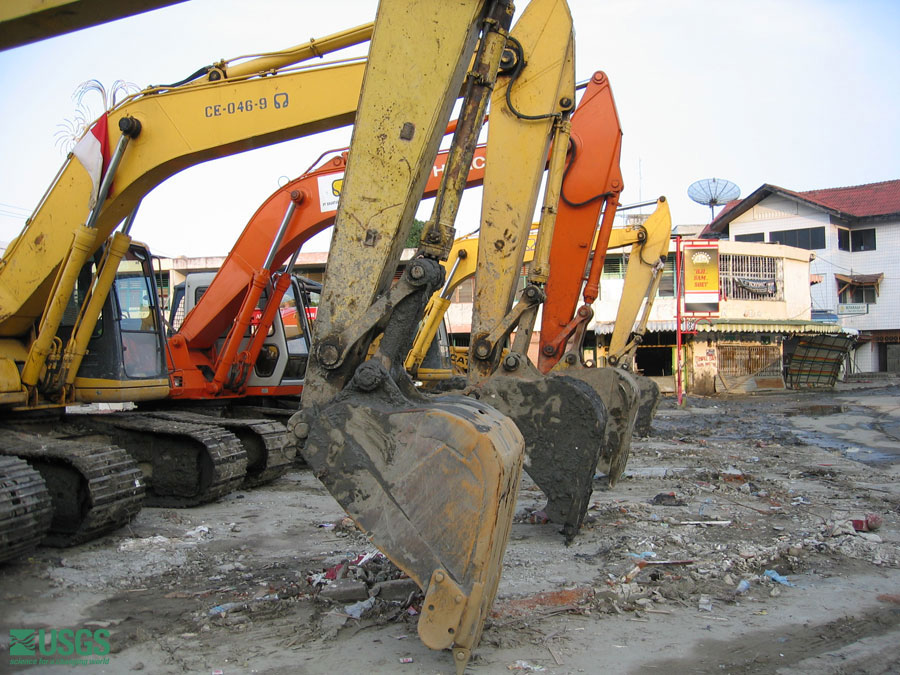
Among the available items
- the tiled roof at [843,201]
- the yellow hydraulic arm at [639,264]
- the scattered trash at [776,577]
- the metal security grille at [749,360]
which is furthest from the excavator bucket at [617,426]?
the tiled roof at [843,201]

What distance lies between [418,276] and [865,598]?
3.27 m

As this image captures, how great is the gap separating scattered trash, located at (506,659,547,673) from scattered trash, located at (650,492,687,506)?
155 inches

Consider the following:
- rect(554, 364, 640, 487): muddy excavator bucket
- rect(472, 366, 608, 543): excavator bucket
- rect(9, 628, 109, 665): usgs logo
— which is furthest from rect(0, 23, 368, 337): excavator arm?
rect(554, 364, 640, 487): muddy excavator bucket

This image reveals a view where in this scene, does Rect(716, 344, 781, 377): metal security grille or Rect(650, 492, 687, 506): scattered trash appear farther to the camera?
Rect(716, 344, 781, 377): metal security grille

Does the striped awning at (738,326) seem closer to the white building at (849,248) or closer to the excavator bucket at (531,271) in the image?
the white building at (849,248)

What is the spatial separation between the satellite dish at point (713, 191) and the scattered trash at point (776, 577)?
115ft

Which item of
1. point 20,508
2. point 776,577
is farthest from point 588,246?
point 20,508

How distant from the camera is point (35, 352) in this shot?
238 inches

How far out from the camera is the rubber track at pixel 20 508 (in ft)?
15.7

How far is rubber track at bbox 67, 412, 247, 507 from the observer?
696cm

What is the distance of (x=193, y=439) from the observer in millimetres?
6934

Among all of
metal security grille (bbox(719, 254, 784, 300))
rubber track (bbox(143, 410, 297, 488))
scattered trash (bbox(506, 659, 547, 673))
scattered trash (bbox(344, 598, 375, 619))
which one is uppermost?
metal security grille (bbox(719, 254, 784, 300))

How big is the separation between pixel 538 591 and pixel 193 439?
387 cm

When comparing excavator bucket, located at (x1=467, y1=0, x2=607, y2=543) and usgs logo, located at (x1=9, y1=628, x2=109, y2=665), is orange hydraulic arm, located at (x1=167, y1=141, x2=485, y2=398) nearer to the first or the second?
excavator bucket, located at (x1=467, y1=0, x2=607, y2=543)
